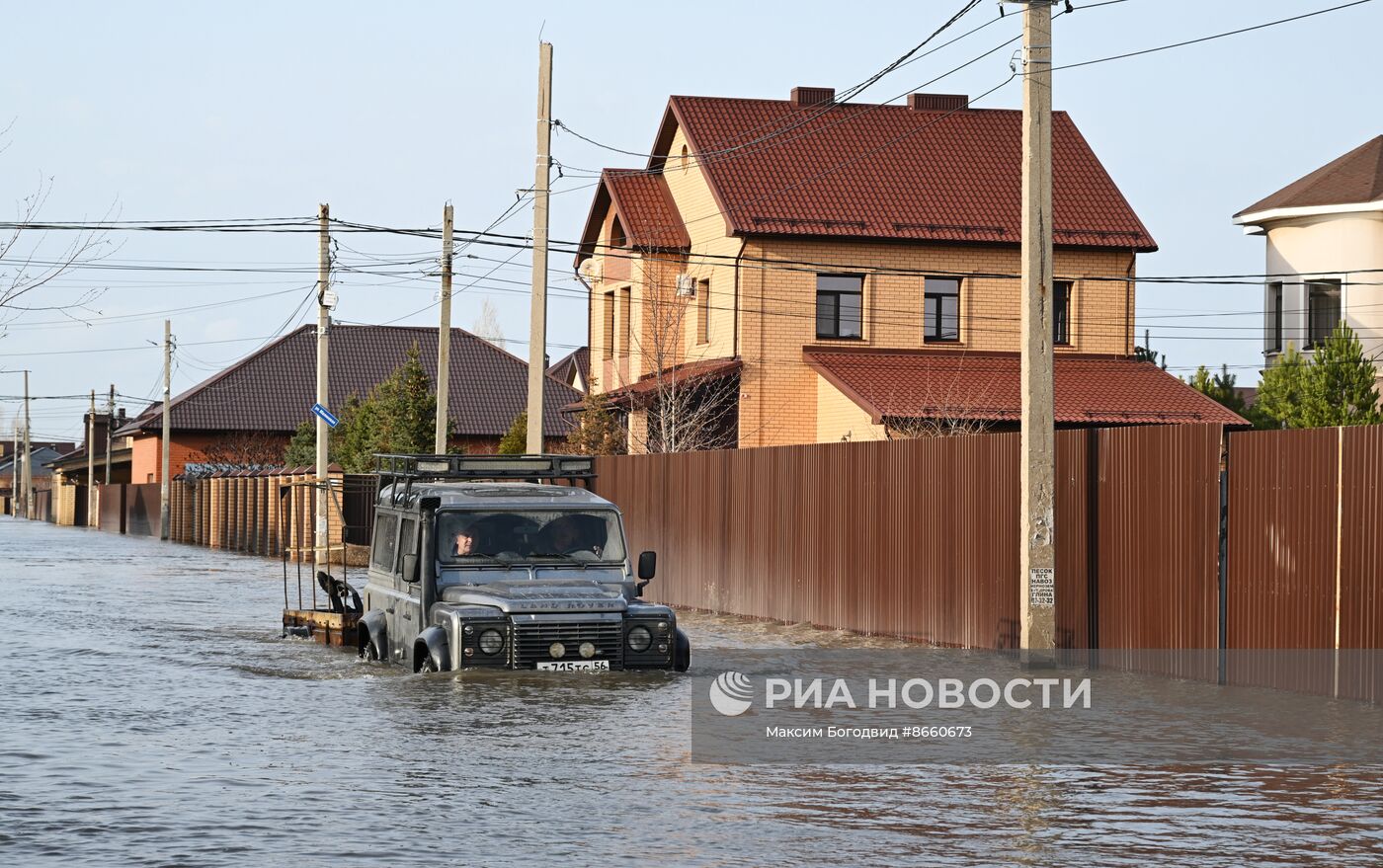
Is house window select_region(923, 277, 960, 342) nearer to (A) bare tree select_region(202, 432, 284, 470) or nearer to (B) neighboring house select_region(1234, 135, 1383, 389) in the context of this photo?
(B) neighboring house select_region(1234, 135, 1383, 389)

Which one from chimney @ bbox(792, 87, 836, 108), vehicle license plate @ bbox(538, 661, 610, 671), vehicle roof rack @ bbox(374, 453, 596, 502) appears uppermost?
chimney @ bbox(792, 87, 836, 108)

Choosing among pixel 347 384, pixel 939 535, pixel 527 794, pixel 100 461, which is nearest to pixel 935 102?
pixel 939 535

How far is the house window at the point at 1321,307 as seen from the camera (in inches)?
1655

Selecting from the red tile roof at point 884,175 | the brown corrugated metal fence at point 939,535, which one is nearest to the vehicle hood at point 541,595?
the brown corrugated metal fence at point 939,535

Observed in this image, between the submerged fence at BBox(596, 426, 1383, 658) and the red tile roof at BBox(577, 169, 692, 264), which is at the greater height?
the red tile roof at BBox(577, 169, 692, 264)

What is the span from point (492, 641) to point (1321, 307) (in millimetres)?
31493

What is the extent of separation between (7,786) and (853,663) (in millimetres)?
9816

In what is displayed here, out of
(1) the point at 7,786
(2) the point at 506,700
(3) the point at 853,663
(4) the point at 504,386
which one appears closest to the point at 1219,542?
(3) the point at 853,663

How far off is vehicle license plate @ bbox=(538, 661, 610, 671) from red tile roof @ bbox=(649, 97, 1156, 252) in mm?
22564

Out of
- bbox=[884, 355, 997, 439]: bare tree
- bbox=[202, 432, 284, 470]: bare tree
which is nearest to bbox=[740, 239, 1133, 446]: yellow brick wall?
bbox=[884, 355, 997, 439]: bare tree

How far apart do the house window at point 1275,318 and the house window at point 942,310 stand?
8399 millimetres

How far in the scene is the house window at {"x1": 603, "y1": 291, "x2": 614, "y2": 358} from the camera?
45.1 meters

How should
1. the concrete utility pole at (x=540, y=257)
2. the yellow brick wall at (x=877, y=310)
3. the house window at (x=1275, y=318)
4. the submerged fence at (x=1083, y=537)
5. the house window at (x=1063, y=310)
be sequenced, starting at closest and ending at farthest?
the submerged fence at (x=1083, y=537) < the concrete utility pole at (x=540, y=257) < the yellow brick wall at (x=877, y=310) < the house window at (x=1063, y=310) < the house window at (x=1275, y=318)

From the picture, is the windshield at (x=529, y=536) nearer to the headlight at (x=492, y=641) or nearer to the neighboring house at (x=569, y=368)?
the headlight at (x=492, y=641)
